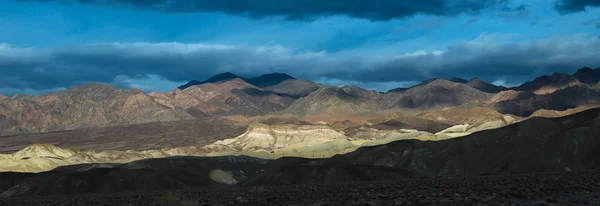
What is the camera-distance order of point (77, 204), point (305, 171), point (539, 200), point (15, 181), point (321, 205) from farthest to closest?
point (15, 181)
point (305, 171)
point (77, 204)
point (321, 205)
point (539, 200)

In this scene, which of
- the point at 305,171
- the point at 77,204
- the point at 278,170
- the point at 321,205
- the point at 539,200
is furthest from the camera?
the point at 278,170

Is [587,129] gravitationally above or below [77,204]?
above

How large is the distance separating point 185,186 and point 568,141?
273 feet

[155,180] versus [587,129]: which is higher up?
[587,129]

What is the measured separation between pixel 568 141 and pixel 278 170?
205ft

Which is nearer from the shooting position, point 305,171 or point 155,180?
point 305,171

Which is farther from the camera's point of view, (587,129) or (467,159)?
(467,159)

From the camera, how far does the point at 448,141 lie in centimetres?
19375

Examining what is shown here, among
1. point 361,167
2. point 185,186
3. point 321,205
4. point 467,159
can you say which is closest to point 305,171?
point 361,167

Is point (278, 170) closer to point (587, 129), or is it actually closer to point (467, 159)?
point (467, 159)

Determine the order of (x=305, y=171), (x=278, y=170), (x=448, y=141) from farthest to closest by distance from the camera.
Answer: (x=448, y=141)
(x=278, y=170)
(x=305, y=171)

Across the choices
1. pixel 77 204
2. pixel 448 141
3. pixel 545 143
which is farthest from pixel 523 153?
pixel 77 204

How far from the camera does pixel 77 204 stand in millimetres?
82188

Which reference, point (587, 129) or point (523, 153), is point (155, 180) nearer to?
point (523, 153)
